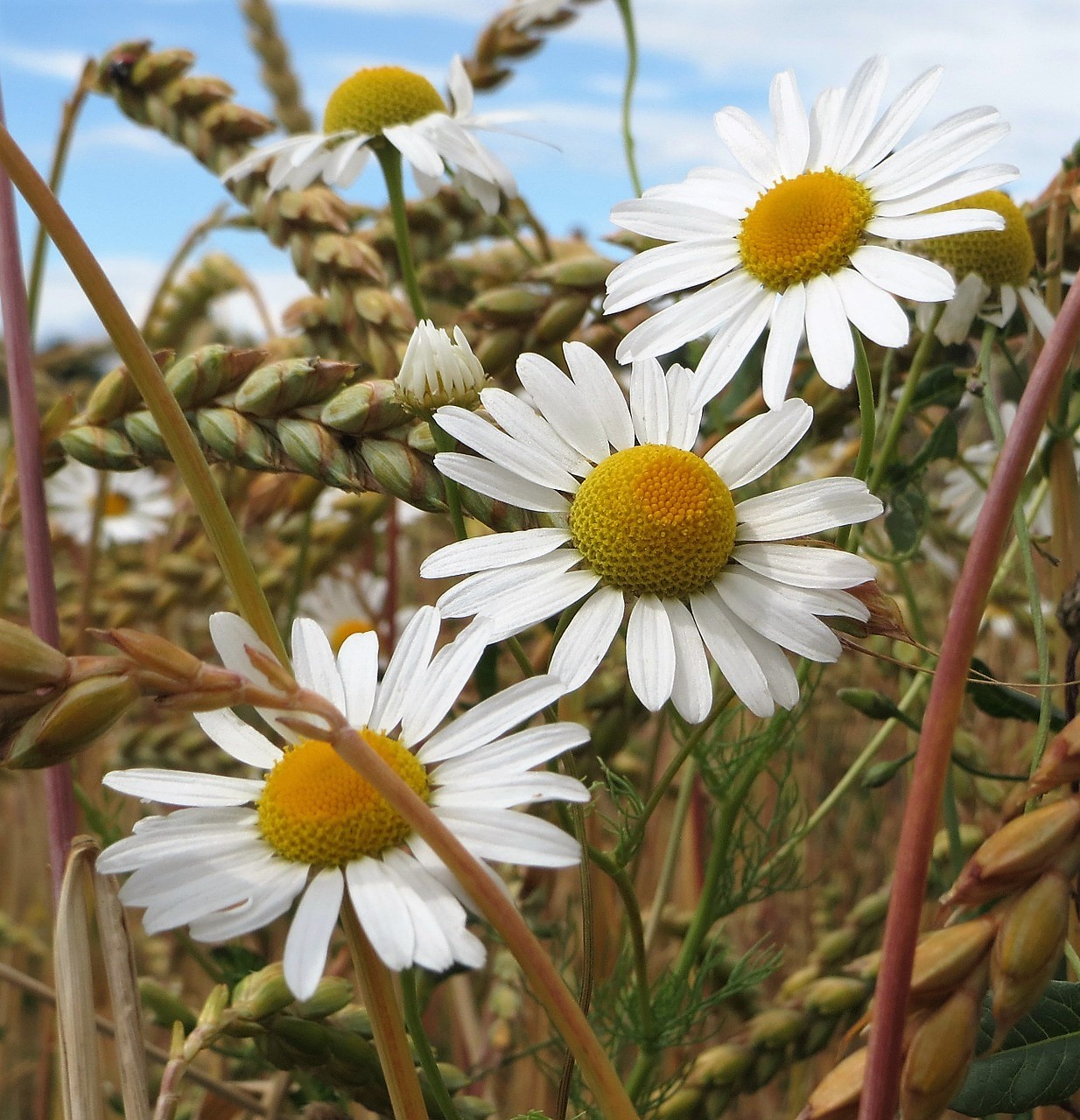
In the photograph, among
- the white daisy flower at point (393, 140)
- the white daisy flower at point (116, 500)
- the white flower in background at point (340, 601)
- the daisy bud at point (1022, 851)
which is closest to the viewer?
the daisy bud at point (1022, 851)

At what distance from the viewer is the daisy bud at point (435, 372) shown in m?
0.42

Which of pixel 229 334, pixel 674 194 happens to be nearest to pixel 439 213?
pixel 674 194

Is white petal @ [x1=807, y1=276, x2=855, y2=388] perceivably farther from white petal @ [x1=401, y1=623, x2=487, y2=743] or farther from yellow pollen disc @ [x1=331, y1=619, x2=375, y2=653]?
yellow pollen disc @ [x1=331, y1=619, x2=375, y2=653]

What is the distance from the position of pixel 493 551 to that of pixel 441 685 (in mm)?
65

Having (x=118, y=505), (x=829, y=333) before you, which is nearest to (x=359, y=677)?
(x=829, y=333)

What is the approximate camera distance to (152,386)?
35 cm

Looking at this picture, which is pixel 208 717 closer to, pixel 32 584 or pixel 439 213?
pixel 32 584

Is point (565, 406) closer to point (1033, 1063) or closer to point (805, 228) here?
point (805, 228)

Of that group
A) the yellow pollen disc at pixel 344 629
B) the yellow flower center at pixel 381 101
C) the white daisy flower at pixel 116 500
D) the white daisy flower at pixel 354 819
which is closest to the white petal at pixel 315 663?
the white daisy flower at pixel 354 819

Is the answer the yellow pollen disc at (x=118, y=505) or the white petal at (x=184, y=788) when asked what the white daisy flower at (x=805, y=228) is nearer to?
the white petal at (x=184, y=788)

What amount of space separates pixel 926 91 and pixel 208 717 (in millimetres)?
401

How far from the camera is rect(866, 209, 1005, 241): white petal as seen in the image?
0.42m

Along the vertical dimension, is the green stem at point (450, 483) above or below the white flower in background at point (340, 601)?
below

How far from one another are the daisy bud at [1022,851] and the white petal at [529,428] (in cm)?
25
